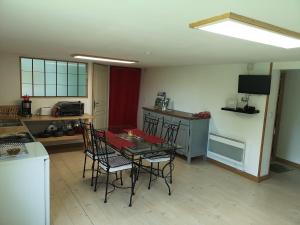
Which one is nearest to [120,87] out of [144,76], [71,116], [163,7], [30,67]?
[144,76]

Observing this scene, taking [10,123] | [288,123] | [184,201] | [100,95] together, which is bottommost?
[184,201]

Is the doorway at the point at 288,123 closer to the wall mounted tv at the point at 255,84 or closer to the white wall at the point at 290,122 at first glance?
the white wall at the point at 290,122

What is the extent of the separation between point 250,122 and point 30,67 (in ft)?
14.9

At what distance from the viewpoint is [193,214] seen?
304cm

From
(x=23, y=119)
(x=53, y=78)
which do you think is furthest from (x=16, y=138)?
(x=53, y=78)

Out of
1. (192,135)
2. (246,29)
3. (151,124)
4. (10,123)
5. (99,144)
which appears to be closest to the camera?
(246,29)

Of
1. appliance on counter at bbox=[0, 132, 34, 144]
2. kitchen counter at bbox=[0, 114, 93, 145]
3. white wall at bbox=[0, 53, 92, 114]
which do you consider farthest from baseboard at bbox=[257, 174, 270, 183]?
white wall at bbox=[0, 53, 92, 114]

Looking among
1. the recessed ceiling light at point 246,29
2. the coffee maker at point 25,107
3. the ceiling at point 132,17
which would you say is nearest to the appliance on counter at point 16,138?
the ceiling at point 132,17

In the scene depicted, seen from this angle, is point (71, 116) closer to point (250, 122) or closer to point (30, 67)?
point (30, 67)

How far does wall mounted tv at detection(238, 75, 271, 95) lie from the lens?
12.8 feet

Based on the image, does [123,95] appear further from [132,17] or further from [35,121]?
[132,17]

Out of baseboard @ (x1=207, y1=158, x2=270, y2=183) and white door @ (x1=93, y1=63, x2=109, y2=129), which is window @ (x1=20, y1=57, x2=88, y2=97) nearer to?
white door @ (x1=93, y1=63, x2=109, y2=129)

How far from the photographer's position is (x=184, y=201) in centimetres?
336

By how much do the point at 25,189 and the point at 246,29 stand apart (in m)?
2.28
